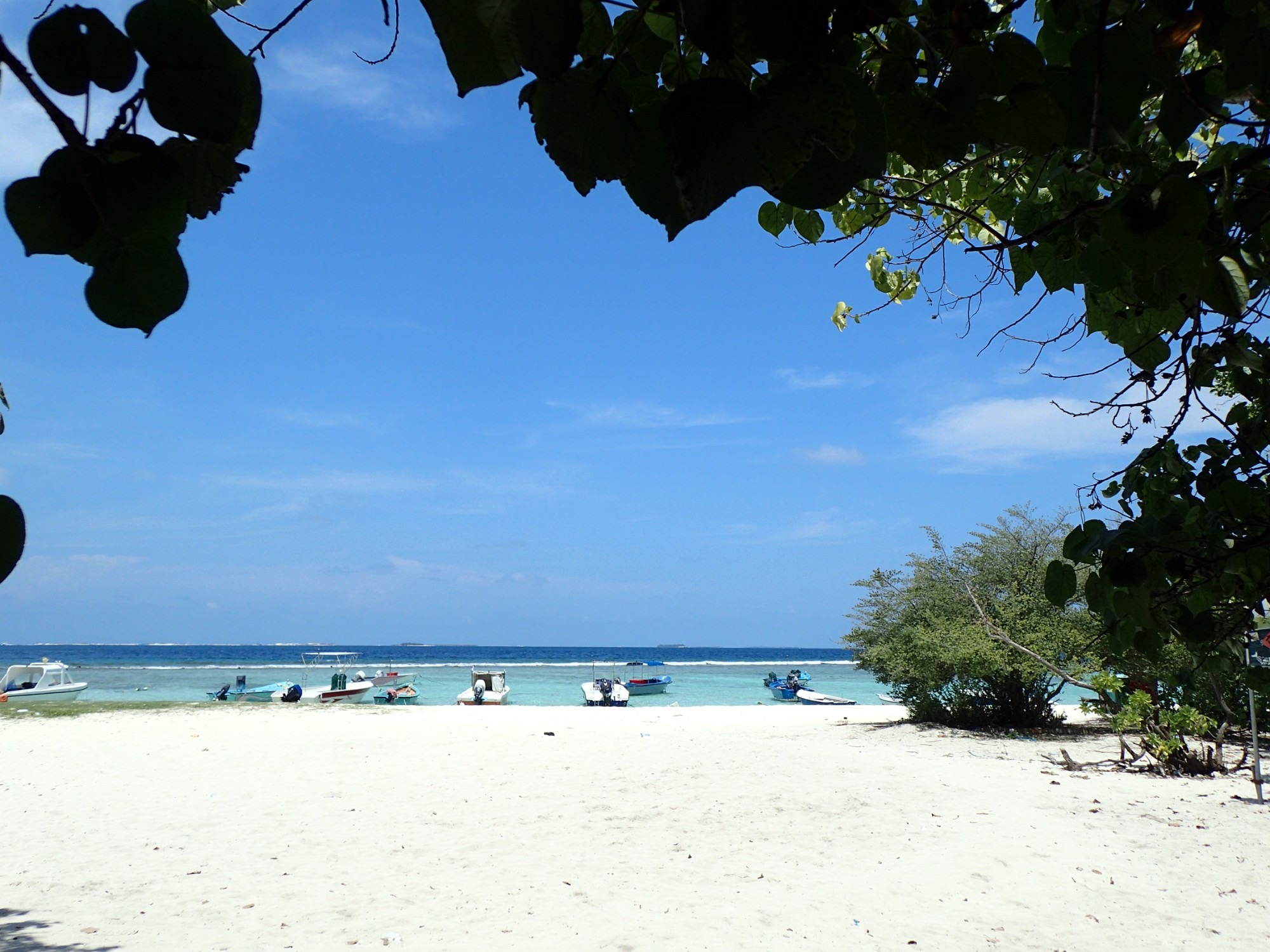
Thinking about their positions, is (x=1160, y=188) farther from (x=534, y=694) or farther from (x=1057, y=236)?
(x=534, y=694)

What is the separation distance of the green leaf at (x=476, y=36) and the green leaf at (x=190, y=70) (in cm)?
12

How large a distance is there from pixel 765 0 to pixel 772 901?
5.41 meters

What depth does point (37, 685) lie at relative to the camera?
894 inches

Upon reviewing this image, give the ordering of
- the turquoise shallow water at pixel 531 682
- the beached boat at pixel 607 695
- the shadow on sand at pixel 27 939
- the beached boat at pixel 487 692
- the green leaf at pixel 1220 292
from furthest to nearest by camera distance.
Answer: the turquoise shallow water at pixel 531 682 → the beached boat at pixel 607 695 → the beached boat at pixel 487 692 → the shadow on sand at pixel 27 939 → the green leaf at pixel 1220 292

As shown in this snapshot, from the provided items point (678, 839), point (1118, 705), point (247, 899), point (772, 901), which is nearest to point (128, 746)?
point (247, 899)

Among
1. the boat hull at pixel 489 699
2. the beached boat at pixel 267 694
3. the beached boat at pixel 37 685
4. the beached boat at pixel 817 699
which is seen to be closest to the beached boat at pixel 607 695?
the boat hull at pixel 489 699

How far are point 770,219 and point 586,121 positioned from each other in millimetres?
898

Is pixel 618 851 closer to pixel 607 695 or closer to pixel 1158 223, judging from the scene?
pixel 1158 223

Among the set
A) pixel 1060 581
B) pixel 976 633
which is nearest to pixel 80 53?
pixel 1060 581

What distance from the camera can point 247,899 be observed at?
505 centimetres

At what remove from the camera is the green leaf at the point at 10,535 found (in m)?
0.50

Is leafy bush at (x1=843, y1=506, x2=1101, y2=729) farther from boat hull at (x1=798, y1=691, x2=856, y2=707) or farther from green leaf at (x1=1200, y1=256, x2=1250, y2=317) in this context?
boat hull at (x1=798, y1=691, x2=856, y2=707)

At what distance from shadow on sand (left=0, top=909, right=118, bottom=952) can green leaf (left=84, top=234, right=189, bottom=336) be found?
16.6 ft

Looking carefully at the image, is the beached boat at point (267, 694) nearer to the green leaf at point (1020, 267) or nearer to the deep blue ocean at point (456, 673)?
the deep blue ocean at point (456, 673)
